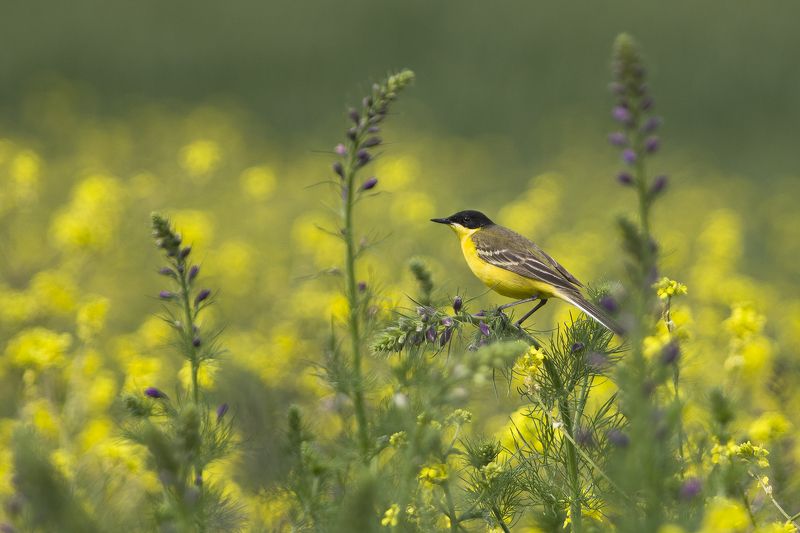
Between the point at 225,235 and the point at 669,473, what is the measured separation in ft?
37.1

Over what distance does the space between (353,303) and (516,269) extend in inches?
94.7

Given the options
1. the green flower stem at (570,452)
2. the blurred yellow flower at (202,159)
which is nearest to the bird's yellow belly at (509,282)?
the green flower stem at (570,452)

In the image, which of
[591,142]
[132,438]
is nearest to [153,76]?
[591,142]

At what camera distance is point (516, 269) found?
6281 mm

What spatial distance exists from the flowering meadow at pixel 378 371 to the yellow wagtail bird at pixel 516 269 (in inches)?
10.7

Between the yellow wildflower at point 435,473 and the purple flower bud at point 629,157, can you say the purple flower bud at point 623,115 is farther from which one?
the yellow wildflower at point 435,473

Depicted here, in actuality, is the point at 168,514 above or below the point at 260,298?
→ below

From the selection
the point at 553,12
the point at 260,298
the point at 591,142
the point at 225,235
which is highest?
the point at 553,12

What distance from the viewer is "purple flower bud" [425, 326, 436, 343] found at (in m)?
3.92

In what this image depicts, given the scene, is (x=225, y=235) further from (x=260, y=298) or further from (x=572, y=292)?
(x=572, y=292)

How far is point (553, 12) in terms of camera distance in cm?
2897

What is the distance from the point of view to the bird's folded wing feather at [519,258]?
608 centimetres

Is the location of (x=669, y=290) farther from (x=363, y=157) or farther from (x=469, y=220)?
(x=469, y=220)

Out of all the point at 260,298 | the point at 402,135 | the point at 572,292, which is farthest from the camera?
the point at 402,135
